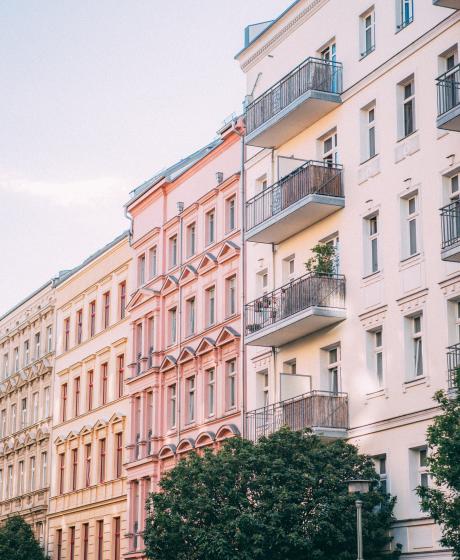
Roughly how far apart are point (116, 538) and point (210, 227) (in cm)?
1464

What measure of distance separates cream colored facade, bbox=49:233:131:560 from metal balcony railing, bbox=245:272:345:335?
51.8 feet

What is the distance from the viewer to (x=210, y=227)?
50156 millimetres

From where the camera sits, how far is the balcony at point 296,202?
39.2 m

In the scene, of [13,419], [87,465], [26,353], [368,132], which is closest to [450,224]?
[368,132]

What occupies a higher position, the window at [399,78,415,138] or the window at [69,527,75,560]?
the window at [399,78,415,138]

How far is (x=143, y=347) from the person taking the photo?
179ft

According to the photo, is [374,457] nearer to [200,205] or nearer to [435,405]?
[435,405]

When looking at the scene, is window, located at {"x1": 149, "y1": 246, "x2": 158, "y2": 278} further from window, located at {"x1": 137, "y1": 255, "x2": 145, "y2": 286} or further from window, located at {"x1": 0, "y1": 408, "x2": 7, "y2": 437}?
window, located at {"x1": 0, "y1": 408, "x2": 7, "y2": 437}

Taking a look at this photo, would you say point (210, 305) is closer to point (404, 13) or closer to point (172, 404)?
point (172, 404)

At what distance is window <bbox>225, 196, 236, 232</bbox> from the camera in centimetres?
4812

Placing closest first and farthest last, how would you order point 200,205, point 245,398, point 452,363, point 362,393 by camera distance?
point 452,363 → point 362,393 → point 245,398 → point 200,205

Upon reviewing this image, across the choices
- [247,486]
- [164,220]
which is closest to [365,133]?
[247,486]

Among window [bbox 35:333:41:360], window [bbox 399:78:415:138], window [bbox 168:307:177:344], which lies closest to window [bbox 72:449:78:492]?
window [bbox 35:333:41:360]

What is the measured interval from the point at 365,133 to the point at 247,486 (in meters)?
10.9
